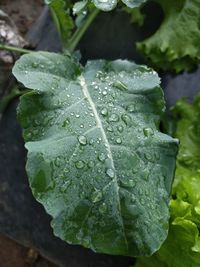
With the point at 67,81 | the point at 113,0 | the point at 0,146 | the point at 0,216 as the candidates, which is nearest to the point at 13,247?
the point at 0,216

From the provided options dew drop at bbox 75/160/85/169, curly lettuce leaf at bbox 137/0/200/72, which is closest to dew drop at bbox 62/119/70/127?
dew drop at bbox 75/160/85/169

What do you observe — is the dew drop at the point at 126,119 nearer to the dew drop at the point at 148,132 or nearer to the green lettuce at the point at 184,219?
the dew drop at the point at 148,132

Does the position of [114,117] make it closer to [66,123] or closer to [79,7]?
[66,123]

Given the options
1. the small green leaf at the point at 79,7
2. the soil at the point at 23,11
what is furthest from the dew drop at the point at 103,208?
the soil at the point at 23,11

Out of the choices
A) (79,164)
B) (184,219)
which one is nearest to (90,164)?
(79,164)

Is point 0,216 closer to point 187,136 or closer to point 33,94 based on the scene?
point 33,94
